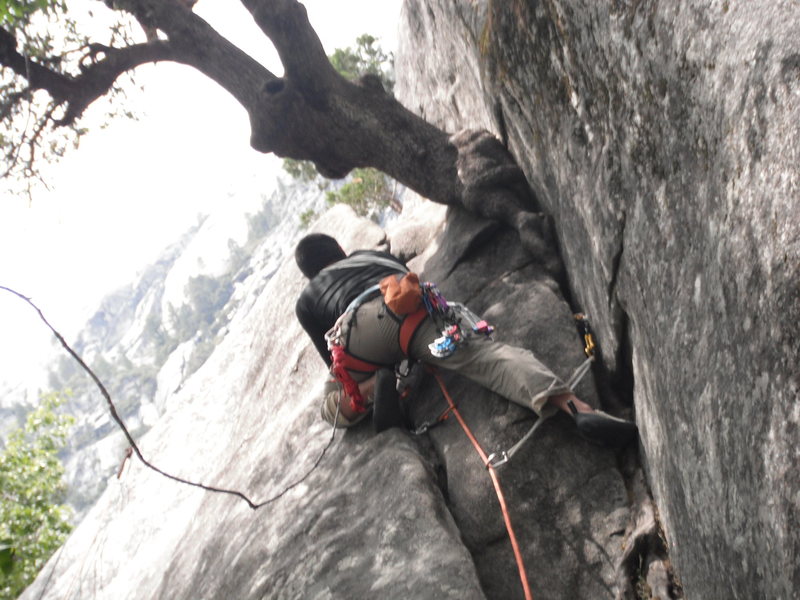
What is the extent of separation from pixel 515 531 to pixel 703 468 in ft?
6.31

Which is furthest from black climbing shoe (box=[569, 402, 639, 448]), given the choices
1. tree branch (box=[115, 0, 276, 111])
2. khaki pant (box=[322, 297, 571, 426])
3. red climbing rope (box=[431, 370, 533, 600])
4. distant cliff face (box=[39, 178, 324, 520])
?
distant cliff face (box=[39, 178, 324, 520])

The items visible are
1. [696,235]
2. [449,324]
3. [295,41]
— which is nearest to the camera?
[696,235]

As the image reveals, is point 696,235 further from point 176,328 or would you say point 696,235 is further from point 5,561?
point 176,328

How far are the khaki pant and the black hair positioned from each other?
1.40 metres

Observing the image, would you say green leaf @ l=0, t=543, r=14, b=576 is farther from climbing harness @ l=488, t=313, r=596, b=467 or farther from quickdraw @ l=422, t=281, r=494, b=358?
quickdraw @ l=422, t=281, r=494, b=358

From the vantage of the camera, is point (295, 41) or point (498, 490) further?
point (295, 41)

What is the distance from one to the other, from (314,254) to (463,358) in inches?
92.3

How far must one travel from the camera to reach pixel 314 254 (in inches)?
274

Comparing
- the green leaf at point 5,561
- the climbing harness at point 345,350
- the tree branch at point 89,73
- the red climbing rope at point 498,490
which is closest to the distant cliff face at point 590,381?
the red climbing rope at point 498,490

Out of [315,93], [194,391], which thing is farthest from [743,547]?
[194,391]

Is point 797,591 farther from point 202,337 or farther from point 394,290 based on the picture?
point 202,337

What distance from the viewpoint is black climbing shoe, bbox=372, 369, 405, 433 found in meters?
5.69

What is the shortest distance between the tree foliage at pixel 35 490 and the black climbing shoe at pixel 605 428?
51.1 feet

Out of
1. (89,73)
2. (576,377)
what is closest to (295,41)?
(89,73)
